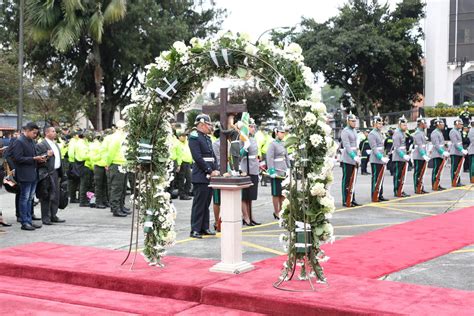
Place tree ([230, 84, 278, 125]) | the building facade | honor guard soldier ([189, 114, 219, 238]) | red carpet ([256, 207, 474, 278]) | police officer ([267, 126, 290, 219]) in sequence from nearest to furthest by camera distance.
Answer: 1. red carpet ([256, 207, 474, 278])
2. honor guard soldier ([189, 114, 219, 238])
3. police officer ([267, 126, 290, 219])
4. the building facade
5. tree ([230, 84, 278, 125])

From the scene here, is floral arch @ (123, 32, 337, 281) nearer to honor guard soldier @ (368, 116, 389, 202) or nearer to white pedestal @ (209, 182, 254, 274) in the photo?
white pedestal @ (209, 182, 254, 274)

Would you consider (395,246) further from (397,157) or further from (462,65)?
(462,65)

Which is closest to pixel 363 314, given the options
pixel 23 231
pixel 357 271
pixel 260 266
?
pixel 357 271

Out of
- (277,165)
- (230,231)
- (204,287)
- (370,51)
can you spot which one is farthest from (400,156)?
(370,51)

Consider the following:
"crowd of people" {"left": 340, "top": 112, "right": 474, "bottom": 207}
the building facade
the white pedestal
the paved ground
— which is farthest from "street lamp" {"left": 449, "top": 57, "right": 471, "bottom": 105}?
the white pedestal

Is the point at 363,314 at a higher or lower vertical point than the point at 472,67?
lower

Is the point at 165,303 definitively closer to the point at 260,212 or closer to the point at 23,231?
the point at 23,231

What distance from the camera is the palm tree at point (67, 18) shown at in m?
27.1

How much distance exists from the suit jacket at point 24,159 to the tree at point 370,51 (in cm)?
3167

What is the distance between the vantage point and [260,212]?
14.0 metres

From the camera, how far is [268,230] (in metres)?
11.2

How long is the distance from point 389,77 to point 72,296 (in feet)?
132

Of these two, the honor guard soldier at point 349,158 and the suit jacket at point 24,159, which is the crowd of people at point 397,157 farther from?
the suit jacket at point 24,159

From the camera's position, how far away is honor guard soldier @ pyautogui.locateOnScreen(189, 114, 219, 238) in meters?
10.1
